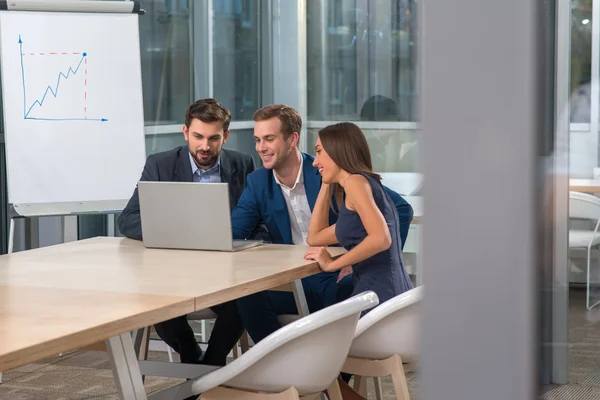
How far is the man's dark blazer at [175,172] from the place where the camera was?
3709 mm

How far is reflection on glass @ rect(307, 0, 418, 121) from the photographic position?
4.98 metres

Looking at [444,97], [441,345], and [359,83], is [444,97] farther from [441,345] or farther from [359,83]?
[359,83]

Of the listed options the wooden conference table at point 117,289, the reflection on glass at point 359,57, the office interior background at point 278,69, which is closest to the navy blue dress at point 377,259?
the wooden conference table at point 117,289

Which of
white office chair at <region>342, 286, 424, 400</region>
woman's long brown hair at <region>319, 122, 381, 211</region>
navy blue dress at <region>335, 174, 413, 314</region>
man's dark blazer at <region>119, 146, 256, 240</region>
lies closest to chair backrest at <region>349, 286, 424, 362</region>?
white office chair at <region>342, 286, 424, 400</region>

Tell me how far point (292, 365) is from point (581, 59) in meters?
1.66

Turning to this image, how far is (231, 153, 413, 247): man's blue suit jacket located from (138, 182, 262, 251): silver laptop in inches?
12.8

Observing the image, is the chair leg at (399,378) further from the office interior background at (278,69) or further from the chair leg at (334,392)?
the office interior background at (278,69)

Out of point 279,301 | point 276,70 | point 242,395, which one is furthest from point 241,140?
point 242,395

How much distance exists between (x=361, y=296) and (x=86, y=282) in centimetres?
85

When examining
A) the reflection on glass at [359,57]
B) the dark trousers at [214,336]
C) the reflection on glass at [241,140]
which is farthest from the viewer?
the reflection on glass at [241,140]

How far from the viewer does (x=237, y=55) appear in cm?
532

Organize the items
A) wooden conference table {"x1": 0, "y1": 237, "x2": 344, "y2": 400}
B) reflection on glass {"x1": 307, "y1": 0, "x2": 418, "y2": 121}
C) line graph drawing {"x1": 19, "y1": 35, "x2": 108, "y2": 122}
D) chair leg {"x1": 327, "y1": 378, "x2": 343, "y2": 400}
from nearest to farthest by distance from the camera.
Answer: wooden conference table {"x1": 0, "y1": 237, "x2": 344, "y2": 400} → chair leg {"x1": 327, "y1": 378, "x2": 343, "y2": 400} → line graph drawing {"x1": 19, "y1": 35, "x2": 108, "y2": 122} → reflection on glass {"x1": 307, "y1": 0, "x2": 418, "y2": 121}

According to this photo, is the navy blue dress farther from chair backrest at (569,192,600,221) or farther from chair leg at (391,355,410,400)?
chair backrest at (569,192,600,221)

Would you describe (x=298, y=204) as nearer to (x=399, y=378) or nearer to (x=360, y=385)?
(x=360, y=385)
